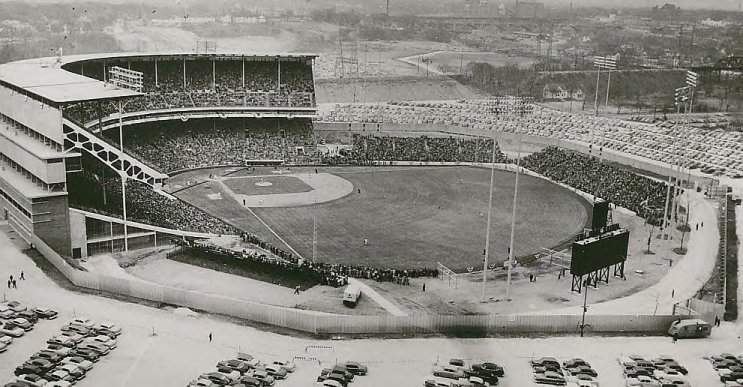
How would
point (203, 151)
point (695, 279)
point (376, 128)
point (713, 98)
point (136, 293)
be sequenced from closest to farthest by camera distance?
point (136, 293), point (695, 279), point (203, 151), point (376, 128), point (713, 98)

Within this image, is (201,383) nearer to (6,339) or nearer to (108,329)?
(108,329)

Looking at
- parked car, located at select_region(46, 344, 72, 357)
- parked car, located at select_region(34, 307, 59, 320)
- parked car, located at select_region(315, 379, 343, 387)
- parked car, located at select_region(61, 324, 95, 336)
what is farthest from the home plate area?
parked car, located at select_region(315, 379, 343, 387)

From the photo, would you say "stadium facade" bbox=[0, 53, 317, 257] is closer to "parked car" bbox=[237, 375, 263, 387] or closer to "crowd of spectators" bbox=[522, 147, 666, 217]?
"parked car" bbox=[237, 375, 263, 387]

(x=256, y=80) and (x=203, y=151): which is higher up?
(x=256, y=80)

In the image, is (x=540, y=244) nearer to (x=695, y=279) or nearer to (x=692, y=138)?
(x=695, y=279)

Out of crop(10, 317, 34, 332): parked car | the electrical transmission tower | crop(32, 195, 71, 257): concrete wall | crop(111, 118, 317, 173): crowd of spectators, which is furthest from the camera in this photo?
the electrical transmission tower

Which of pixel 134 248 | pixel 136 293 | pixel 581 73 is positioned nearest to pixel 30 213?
pixel 134 248
